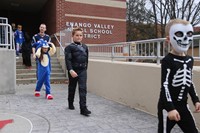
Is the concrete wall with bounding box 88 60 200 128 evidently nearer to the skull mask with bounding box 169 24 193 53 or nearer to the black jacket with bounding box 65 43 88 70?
the black jacket with bounding box 65 43 88 70

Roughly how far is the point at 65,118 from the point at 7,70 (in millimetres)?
3251

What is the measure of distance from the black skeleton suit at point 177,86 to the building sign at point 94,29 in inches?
575

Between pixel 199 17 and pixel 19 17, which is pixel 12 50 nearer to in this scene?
pixel 19 17

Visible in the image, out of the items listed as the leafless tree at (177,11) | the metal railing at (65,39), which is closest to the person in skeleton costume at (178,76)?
the metal railing at (65,39)

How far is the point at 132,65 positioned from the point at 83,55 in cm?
122

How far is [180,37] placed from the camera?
291 centimetres

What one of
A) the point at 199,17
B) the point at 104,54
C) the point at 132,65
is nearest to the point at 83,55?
the point at 132,65

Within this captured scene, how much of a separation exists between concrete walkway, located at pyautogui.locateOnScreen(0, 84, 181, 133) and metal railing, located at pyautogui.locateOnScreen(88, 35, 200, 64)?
1.18m

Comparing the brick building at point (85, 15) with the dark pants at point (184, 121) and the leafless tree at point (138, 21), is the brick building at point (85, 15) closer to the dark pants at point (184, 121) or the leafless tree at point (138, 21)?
the dark pants at point (184, 121)

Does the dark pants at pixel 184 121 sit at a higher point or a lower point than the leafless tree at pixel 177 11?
lower

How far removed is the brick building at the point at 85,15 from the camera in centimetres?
1666

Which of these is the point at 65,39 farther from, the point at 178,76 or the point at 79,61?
the point at 178,76

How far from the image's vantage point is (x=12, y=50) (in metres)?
8.14

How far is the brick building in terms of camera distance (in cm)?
1666
